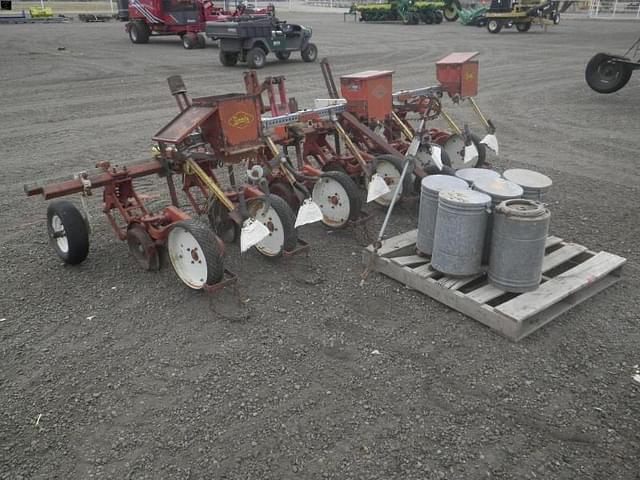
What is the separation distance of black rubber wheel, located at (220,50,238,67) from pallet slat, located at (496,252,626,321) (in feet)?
41.9

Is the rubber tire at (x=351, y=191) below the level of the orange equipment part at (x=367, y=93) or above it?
below

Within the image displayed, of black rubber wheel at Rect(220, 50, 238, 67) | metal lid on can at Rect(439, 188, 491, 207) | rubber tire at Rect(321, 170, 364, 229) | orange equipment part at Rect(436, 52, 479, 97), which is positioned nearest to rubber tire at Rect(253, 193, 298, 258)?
rubber tire at Rect(321, 170, 364, 229)

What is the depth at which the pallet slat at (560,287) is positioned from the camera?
3.47 meters

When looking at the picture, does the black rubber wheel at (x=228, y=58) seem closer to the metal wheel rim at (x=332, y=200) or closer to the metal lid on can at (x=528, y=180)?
the metal wheel rim at (x=332, y=200)

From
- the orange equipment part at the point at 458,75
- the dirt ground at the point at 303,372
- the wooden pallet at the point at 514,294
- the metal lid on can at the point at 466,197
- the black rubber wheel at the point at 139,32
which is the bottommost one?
the dirt ground at the point at 303,372

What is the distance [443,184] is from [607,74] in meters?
9.03

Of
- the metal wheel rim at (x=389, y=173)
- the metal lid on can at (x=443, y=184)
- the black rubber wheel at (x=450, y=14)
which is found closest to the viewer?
the metal lid on can at (x=443, y=184)

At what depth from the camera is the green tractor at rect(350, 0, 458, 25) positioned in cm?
2805

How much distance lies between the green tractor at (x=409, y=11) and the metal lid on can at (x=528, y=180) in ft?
87.0

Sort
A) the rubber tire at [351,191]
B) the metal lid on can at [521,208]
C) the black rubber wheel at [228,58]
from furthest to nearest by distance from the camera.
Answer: the black rubber wheel at [228,58]
the rubber tire at [351,191]
the metal lid on can at [521,208]

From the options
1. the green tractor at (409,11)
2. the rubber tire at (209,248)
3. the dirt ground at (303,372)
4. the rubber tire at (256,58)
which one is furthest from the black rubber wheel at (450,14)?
the rubber tire at (209,248)

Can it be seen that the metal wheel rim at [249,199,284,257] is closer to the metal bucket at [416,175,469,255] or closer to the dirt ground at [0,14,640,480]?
the dirt ground at [0,14,640,480]

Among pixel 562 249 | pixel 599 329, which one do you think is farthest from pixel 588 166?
pixel 599 329

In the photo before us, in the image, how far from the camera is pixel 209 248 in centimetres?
367
